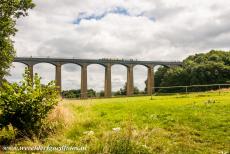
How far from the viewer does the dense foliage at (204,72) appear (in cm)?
8944

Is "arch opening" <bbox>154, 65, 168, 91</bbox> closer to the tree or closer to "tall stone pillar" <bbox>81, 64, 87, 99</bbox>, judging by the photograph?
"tall stone pillar" <bbox>81, 64, 87, 99</bbox>

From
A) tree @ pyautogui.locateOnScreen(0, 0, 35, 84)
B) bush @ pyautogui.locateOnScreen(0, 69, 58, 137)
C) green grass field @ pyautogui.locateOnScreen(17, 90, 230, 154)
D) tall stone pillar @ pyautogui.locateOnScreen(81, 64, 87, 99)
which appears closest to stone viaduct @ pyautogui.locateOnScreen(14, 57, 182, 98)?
tall stone pillar @ pyautogui.locateOnScreen(81, 64, 87, 99)

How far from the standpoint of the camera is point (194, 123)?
1559cm

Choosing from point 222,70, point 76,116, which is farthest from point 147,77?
point 76,116

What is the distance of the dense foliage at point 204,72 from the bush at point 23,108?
7336 cm

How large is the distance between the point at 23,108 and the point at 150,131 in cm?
442

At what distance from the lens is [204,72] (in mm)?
89875

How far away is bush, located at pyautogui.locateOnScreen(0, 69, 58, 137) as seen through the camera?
14500 mm

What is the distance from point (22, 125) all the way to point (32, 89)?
1444 millimetres

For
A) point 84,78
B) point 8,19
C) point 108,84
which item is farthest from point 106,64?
point 8,19

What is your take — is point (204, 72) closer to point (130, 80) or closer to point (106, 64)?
point (130, 80)

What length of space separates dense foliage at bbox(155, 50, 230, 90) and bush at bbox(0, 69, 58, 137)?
73.4 m

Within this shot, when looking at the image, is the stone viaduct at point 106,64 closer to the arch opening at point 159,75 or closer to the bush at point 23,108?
the arch opening at point 159,75

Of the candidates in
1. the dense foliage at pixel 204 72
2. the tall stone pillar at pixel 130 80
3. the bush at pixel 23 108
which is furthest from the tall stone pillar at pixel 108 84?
the bush at pixel 23 108
